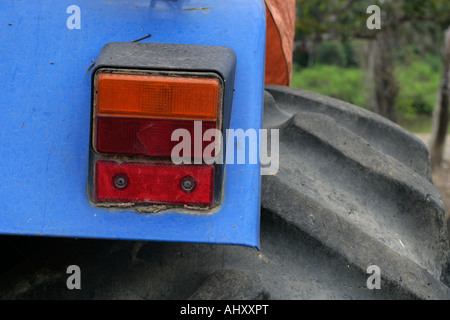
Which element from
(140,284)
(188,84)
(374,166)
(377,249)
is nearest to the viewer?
(188,84)

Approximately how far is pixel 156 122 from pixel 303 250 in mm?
383

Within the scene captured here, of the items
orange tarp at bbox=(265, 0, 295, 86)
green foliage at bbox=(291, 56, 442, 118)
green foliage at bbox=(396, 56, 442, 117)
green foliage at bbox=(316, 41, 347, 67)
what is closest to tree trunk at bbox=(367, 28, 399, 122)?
orange tarp at bbox=(265, 0, 295, 86)

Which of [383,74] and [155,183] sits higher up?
[155,183]

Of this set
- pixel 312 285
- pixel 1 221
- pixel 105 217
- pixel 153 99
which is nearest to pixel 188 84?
pixel 153 99

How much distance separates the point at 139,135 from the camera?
67cm

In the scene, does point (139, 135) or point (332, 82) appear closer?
point (139, 135)

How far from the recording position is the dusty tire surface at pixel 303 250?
0.84 m

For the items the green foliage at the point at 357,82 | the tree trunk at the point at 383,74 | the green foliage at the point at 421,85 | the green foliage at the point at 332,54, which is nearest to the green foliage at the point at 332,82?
the green foliage at the point at 357,82

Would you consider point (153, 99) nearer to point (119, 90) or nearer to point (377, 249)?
point (119, 90)

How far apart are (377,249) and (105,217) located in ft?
1.62

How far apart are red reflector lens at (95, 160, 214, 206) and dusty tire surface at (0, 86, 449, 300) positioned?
0.16m

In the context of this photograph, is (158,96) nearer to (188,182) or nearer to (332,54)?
(188,182)

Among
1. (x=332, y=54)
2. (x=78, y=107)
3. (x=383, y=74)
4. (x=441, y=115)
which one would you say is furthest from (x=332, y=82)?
(x=78, y=107)

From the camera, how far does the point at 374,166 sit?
3.73ft
